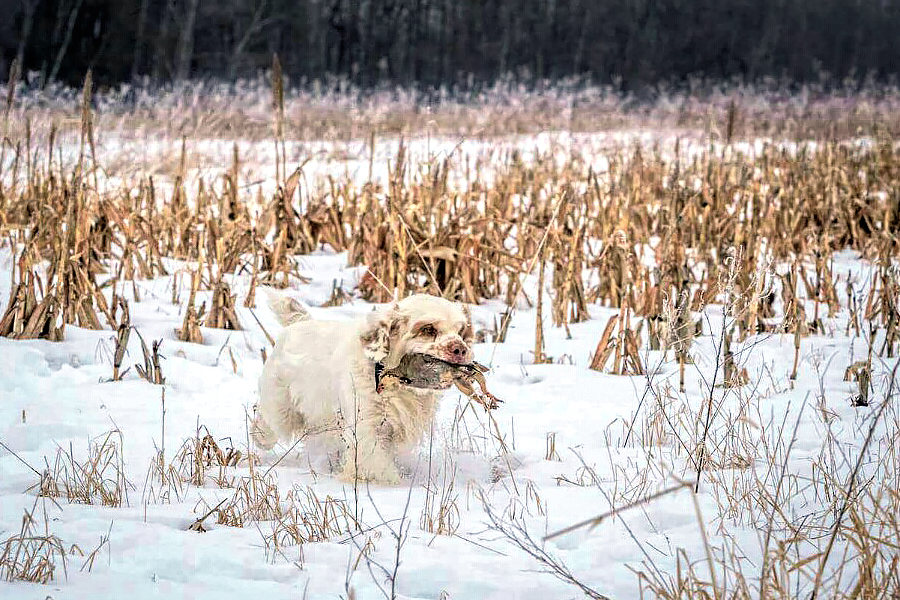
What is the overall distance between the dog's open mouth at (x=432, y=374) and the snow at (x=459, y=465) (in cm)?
16

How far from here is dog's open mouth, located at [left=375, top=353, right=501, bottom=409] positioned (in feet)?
11.5

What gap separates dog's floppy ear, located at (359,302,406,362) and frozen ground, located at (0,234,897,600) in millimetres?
500

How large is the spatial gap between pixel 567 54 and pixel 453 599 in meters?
43.0

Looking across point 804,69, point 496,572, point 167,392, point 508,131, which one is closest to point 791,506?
point 496,572

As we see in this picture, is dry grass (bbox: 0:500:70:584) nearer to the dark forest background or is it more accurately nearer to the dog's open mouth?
the dog's open mouth

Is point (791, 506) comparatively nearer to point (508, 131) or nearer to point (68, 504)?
point (68, 504)

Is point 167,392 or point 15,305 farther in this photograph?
point 15,305

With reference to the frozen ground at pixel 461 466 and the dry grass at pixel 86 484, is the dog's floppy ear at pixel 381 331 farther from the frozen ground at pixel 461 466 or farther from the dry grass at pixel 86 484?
the dry grass at pixel 86 484

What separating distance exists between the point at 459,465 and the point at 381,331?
28.6 inches

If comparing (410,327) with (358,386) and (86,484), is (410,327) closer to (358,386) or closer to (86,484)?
(358,386)

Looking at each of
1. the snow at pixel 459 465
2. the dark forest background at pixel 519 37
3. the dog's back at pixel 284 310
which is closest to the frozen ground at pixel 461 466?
the snow at pixel 459 465

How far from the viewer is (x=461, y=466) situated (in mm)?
3873

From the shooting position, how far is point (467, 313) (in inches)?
145

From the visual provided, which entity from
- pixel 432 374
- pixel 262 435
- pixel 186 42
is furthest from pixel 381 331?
pixel 186 42
